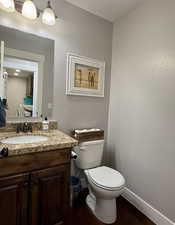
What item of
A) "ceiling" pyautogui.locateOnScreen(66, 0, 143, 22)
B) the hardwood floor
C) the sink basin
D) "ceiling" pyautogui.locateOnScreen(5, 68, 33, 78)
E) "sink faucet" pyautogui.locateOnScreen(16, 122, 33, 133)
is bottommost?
the hardwood floor

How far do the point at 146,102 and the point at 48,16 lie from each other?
140 cm

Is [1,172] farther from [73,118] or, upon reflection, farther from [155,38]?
[155,38]

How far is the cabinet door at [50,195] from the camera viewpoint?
3.87 ft

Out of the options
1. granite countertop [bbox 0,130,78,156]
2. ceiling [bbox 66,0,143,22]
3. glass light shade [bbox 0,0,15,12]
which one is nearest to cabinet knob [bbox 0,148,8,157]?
granite countertop [bbox 0,130,78,156]

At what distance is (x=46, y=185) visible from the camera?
122 cm

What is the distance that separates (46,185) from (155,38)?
5.90 feet

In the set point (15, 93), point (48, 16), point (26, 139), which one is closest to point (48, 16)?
point (48, 16)

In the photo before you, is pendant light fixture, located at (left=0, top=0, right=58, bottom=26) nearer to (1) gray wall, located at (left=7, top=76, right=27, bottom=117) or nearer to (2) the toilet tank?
(1) gray wall, located at (left=7, top=76, right=27, bottom=117)

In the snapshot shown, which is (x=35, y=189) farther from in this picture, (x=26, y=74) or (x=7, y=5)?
(x=7, y=5)

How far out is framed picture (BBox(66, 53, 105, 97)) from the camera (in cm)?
181

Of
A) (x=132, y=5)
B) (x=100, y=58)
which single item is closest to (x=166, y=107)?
(x=100, y=58)

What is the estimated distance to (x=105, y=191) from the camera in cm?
141

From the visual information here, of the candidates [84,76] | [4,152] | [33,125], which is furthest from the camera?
[84,76]

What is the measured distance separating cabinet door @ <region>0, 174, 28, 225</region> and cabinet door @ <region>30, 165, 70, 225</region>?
0.06 meters
